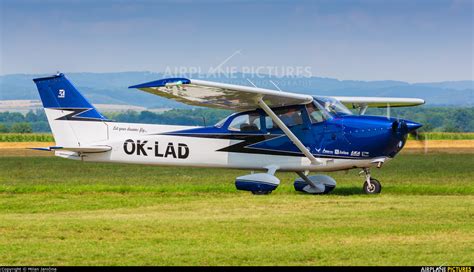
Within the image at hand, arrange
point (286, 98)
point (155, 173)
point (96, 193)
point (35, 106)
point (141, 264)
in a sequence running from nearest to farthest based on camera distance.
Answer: point (141, 264) < point (286, 98) < point (96, 193) < point (155, 173) < point (35, 106)

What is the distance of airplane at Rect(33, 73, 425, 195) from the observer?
63.8ft

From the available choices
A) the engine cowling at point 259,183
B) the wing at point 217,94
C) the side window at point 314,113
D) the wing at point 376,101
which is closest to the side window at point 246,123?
the wing at point 217,94

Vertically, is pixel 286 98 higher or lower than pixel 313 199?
higher

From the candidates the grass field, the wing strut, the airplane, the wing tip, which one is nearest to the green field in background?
the grass field

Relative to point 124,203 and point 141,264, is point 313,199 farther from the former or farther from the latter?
point 141,264

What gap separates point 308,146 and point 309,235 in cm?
717

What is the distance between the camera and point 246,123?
20594mm

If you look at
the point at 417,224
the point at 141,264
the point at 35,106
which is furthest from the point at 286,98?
the point at 35,106

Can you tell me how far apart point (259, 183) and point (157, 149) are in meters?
2.75

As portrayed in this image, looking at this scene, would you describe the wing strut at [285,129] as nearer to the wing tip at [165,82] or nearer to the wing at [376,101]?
the wing tip at [165,82]

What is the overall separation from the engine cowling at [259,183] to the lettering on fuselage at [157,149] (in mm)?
1876

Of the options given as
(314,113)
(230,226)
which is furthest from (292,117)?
(230,226)

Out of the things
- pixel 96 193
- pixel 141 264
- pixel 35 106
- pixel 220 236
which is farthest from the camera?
pixel 35 106

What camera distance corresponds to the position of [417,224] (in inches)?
551
